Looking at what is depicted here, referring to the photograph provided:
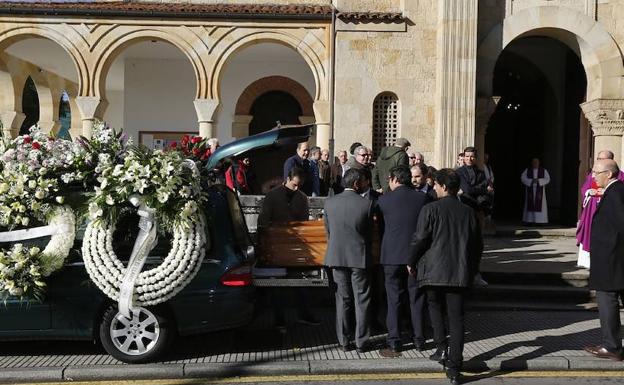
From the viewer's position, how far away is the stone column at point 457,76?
43.4 ft

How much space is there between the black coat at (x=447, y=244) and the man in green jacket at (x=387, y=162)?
3302mm

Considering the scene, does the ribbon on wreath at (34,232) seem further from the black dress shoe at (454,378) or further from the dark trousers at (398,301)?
the black dress shoe at (454,378)

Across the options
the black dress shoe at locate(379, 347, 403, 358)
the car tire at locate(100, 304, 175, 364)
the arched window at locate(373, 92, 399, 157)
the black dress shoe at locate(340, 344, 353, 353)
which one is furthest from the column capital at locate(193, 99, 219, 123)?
the black dress shoe at locate(379, 347, 403, 358)

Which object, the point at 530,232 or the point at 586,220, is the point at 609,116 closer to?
the point at 530,232

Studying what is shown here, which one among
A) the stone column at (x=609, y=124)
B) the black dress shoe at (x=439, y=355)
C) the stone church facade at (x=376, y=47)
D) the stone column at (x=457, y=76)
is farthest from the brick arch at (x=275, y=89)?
the black dress shoe at (x=439, y=355)

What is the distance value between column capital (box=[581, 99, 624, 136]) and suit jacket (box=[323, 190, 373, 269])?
9.19 meters

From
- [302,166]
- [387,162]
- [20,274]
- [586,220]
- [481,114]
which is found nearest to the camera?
[20,274]

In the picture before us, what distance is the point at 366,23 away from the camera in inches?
540

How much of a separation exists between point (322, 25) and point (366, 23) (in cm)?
101

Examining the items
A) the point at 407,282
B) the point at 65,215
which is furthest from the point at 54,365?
the point at 407,282

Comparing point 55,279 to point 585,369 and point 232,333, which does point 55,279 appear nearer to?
point 232,333

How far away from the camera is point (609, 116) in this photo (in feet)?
43.6

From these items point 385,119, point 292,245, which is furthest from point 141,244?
point 385,119

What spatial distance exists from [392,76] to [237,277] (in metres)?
8.78
